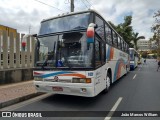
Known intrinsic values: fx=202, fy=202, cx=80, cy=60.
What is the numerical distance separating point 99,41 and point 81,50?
1.10m

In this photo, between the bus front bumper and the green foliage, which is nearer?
the bus front bumper

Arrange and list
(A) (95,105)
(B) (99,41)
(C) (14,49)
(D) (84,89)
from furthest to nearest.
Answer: (C) (14,49)
(B) (99,41)
(A) (95,105)
(D) (84,89)

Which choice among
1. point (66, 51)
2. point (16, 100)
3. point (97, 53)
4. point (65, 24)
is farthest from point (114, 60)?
point (16, 100)

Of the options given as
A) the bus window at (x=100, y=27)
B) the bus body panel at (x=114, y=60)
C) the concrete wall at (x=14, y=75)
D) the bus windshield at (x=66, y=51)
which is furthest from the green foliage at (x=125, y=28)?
the bus windshield at (x=66, y=51)

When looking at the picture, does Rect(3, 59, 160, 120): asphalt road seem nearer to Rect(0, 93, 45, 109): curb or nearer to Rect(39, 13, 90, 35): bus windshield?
Rect(0, 93, 45, 109): curb

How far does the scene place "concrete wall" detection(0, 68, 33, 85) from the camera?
10.9m

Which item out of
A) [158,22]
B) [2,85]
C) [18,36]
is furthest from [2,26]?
[158,22]

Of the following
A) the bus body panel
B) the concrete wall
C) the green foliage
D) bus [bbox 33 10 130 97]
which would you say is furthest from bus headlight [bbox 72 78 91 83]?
the green foliage

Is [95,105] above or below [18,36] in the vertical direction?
below

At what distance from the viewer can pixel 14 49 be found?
1255 centimetres

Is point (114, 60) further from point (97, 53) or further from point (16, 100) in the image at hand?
point (16, 100)

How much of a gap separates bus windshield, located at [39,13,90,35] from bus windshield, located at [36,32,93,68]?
0.89 feet

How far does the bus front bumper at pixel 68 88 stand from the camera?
6.58 m

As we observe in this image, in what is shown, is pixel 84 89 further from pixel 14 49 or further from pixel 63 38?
pixel 14 49
